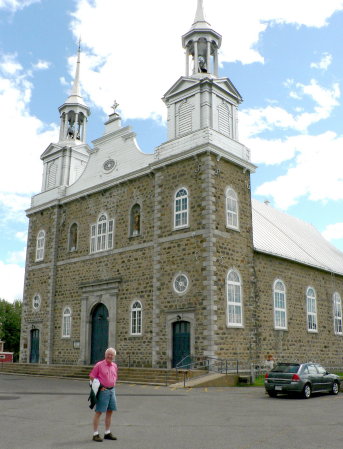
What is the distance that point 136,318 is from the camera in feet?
81.8

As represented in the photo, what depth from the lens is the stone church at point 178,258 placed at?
74.5 ft

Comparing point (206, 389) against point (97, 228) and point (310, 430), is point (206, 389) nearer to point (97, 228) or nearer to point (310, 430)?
point (310, 430)

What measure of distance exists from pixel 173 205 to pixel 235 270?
4.48 meters

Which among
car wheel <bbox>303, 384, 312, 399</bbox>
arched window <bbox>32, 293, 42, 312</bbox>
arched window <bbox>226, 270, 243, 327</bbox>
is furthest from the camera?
arched window <bbox>32, 293, 42, 312</bbox>

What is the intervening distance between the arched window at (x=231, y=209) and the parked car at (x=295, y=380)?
8.52 metres

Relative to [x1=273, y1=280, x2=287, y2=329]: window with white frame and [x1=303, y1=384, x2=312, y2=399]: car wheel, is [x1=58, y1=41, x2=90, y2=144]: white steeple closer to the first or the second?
[x1=273, y1=280, x2=287, y2=329]: window with white frame

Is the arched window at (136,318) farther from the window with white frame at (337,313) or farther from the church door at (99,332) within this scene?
the window with white frame at (337,313)

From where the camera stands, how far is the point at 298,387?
53.0 feet

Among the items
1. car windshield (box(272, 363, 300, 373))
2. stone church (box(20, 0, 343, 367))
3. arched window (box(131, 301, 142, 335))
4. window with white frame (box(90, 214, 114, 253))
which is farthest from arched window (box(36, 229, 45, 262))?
car windshield (box(272, 363, 300, 373))

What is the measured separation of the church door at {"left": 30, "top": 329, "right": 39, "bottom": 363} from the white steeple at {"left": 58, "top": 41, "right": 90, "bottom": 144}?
514 inches

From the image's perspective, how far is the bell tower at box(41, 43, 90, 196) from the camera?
3297 cm

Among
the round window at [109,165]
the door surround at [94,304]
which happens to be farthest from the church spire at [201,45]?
the door surround at [94,304]

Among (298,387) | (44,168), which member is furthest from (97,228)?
(298,387)

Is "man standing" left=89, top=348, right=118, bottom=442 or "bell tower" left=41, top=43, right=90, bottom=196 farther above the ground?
"bell tower" left=41, top=43, right=90, bottom=196
